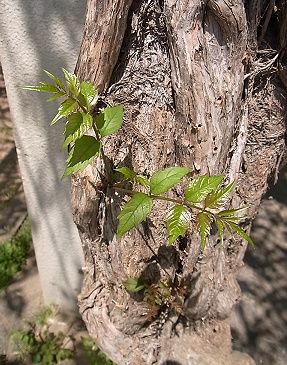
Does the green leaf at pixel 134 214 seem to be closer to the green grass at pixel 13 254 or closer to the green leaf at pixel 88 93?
the green leaf at pixel 88 93

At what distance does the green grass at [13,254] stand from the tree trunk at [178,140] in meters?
1.37

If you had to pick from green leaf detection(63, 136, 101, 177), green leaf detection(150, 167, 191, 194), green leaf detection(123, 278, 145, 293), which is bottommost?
green leaf detection(123, 278, 145, 293)

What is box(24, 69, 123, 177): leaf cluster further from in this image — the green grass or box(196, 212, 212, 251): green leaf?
the green grass

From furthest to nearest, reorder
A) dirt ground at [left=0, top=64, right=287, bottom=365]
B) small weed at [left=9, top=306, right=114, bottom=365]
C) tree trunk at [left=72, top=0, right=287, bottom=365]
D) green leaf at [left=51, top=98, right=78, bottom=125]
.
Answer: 1. dirt ground at [left=0, top=64, right=287, bottom=365]
2. small weed at [left=9, top=306, right=114, bottom=365]
3. tree trunk at [left=72, top=0, right=287, bottom=365]
4. green leaf at [left=51, top=98, right=78, bottom=125]

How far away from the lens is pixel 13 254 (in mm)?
3037

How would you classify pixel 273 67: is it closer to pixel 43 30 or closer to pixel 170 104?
pixel 170 104

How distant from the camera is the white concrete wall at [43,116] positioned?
1565 mm

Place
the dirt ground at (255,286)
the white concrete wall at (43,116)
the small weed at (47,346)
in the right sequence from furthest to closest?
1. the dirt ground at (255,286)
2. the small weed at (47,346)
3. the white concrete wall at (43,116)

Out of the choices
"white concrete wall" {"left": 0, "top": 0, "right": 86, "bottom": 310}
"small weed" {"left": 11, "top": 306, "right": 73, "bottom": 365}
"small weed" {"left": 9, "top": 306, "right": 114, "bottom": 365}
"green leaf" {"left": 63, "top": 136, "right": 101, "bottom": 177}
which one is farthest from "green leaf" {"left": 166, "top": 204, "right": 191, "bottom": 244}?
"small weed" {"left": 11, "top": 306, "right": 73, "bottom": 365}

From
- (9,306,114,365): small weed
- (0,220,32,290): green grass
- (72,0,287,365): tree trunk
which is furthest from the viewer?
(0,220,32,290): green grass

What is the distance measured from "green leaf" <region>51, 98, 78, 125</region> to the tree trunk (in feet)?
0.62

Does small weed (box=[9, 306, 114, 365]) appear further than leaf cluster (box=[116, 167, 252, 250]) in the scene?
Yes

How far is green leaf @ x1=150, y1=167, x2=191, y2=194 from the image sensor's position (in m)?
1.12

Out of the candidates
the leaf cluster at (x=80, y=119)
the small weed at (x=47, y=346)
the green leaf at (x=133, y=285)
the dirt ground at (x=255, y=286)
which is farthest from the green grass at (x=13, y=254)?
the leaf cluster at (x=80, y=119)
